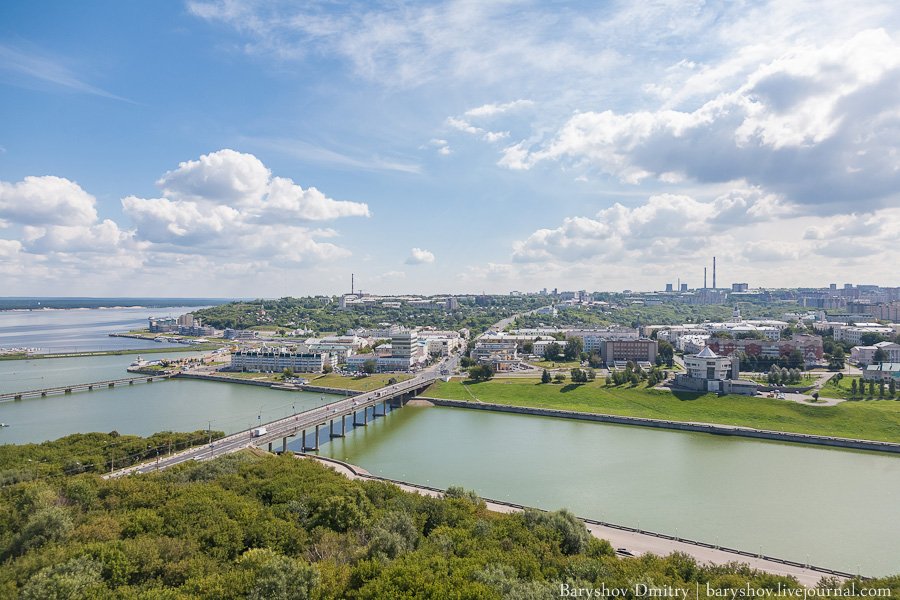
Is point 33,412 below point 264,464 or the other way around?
below

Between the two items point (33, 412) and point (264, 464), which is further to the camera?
point (33, 412)

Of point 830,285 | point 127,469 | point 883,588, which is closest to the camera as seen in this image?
point 883,588

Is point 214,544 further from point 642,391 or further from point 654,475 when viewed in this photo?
point 642,391

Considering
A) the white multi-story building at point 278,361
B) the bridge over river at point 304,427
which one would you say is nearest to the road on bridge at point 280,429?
the bridge over river at point 304,427

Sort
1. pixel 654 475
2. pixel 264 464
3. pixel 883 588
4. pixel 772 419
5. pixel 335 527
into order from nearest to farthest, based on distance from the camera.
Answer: pixel 883 588 → pixel 335 527 → pixel 264 464 → pixel 654 475 → pixel 772 419

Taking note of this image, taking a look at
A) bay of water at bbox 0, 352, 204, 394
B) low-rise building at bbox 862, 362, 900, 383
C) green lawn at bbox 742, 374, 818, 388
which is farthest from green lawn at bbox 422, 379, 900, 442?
bay of water at bbox 0, 352, 204, 394

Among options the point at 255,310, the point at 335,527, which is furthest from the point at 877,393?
the point at 255,310

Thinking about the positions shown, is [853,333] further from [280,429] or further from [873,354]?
[280,429]

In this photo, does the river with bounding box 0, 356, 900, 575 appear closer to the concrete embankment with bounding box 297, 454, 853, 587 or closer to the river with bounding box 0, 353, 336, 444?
the river with bounding box 0, 353, 336, 444

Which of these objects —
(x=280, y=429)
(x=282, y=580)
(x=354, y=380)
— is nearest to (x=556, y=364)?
(x=354, y=380)
